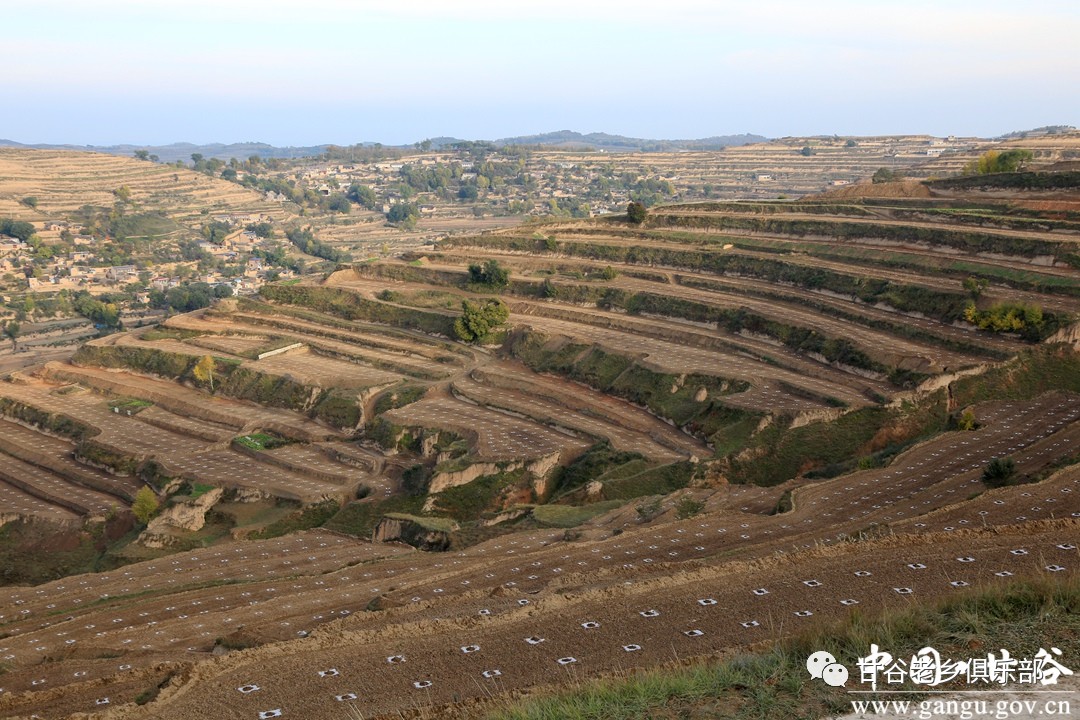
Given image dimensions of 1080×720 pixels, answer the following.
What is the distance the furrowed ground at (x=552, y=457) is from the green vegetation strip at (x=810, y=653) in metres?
1.85

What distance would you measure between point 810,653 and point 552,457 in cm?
3483

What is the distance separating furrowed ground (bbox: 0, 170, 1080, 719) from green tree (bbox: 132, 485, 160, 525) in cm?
104

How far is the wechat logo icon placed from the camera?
16219 mm

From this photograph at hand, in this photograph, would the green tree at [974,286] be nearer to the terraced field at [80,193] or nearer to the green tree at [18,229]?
the green tree at [18,229]

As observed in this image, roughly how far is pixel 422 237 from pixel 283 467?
117126 millimetres

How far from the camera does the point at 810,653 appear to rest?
1723 centimetres

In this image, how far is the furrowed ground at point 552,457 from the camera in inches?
875

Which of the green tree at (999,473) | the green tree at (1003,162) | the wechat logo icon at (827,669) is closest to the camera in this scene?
the wechat logo icon at (827,669)

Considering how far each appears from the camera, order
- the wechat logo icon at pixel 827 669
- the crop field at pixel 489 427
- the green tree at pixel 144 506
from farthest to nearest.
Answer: the crop field at pixel 489 427, the green tree at pixel 144 506, the wechat logo icon at pixel 827 669

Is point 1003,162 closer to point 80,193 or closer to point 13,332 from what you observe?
point 13,332

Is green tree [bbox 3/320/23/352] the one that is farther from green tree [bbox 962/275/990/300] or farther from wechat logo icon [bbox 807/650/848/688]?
wechat logo icon [bbox 807/650/848/688]

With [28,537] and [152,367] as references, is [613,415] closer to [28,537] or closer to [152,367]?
[28,537]

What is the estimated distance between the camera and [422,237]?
170 m

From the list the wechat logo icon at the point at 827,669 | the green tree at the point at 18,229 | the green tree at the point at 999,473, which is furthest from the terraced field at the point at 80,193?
the wechat logo icon at the point at 827,669
